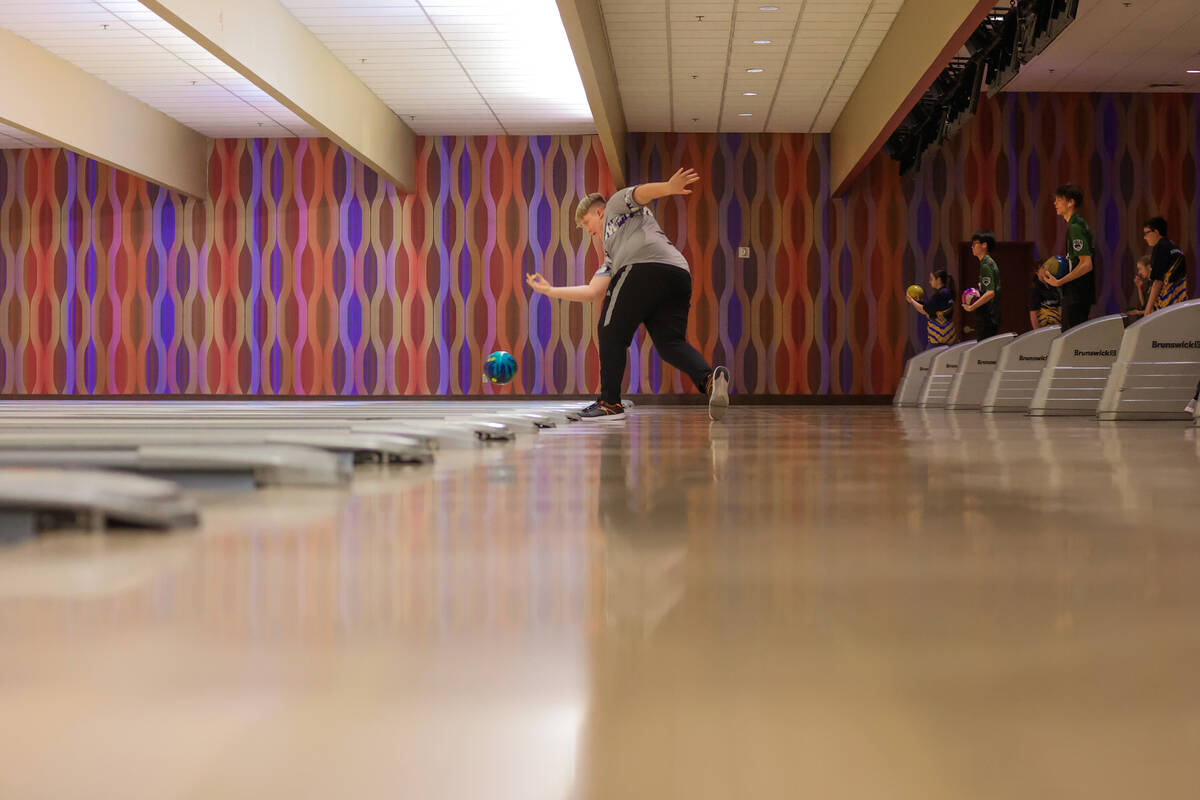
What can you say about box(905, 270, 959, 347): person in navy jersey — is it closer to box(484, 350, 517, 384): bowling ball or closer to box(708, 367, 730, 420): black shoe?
box(484, 350, 517, 384): bowling ball

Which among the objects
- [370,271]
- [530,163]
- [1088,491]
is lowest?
[1088,491]

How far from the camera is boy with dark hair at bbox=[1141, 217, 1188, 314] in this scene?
6.29 metres

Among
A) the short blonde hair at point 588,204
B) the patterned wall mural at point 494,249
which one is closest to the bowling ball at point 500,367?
the patterned wall mural at point 494,249

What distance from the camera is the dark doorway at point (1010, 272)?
39.2 feet

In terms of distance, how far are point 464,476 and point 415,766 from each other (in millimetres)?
1460

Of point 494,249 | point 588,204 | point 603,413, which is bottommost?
point 603,413

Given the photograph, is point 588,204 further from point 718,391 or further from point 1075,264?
point 1075,264

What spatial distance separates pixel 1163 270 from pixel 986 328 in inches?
128

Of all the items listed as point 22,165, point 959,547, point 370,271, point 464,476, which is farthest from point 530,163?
point 959,547

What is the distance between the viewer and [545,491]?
5.16ft

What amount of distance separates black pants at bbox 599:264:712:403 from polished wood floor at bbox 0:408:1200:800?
4035 millimetres

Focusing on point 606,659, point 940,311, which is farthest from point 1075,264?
point 606,659

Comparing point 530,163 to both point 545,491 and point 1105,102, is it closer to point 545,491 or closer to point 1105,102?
point 1105,102

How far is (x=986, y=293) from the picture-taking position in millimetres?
9367
